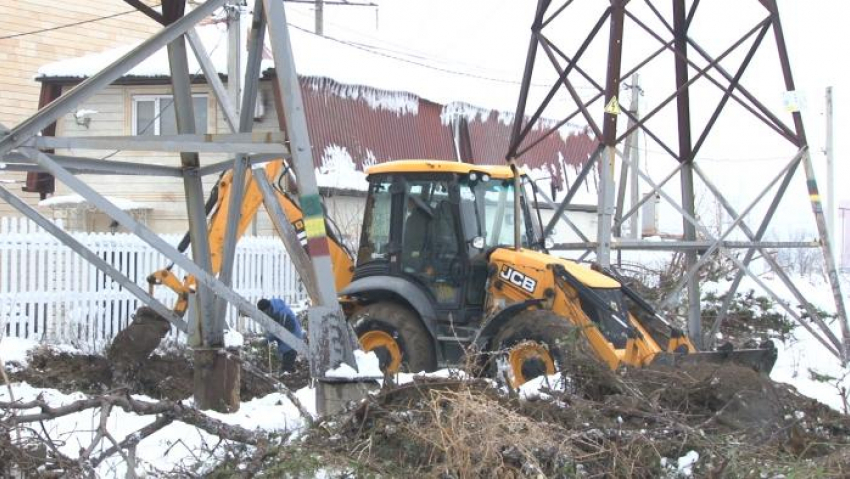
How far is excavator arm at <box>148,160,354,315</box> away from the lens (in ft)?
35.1

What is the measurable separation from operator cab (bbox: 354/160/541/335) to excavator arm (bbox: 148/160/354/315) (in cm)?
85

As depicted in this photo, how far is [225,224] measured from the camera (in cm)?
1037

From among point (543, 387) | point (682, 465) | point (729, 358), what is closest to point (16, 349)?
point (543, 387)

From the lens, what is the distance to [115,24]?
87.9 ft

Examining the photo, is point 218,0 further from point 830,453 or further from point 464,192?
point 830,453

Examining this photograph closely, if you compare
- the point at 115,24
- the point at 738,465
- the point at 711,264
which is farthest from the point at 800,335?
the point at 115,24

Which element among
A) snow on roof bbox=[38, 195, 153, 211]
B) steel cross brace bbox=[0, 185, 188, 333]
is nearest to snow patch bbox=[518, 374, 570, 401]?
steel cross brace bbox=[0, 185, 188, 333]

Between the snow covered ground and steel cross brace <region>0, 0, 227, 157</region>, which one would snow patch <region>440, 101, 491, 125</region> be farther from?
steel cross brace <region>0, 0, 227, 157</region>

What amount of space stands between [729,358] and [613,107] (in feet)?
10.6

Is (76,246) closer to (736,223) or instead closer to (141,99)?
(736,223)

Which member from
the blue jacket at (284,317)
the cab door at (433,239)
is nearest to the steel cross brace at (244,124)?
the cab door at (433,239)

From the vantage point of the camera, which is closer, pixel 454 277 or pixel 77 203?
pixel 454 277

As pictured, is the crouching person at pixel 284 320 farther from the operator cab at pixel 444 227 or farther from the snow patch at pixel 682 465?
the snow patch at pixel 682 465

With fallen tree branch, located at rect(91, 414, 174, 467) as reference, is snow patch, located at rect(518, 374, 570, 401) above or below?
above
